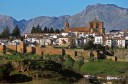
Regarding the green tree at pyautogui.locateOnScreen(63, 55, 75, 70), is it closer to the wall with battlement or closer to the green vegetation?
the green vegetation

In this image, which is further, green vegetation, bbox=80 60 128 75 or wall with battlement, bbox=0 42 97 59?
wall with battlement, bbox=0 42 97 59

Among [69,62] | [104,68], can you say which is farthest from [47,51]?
[104,68]

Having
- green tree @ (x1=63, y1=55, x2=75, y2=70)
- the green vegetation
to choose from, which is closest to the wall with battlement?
green tree @ (x1=63, y1=55, x2=75, y2=70)

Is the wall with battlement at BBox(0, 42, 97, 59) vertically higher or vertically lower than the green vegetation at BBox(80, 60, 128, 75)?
higher

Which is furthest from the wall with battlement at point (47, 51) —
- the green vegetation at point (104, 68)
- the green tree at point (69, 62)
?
the green vegetation at point (104, 68)

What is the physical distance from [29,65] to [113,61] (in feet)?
88.0

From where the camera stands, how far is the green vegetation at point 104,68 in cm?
7006

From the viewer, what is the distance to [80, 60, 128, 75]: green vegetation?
70.1 meters

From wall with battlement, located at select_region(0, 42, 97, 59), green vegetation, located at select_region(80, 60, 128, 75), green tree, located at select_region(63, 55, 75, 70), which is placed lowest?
green vegetation, located at select_region(80, 60, 128, 75)

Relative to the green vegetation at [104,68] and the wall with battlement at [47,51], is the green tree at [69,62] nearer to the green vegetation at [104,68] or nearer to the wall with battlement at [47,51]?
the green vegetation at [104,68]

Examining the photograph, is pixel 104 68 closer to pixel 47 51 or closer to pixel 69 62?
pixel 69 62

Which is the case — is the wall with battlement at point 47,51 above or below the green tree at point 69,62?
above

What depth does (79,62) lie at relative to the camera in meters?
72.8

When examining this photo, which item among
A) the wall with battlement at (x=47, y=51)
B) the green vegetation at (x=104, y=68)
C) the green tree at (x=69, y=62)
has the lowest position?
the green vegetation at (x=104, y=68)
